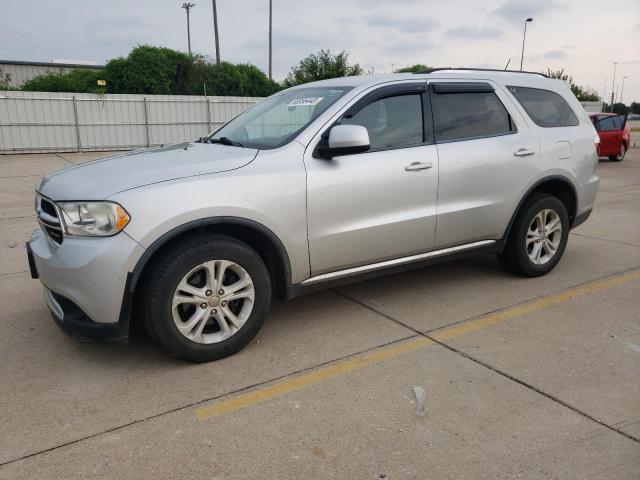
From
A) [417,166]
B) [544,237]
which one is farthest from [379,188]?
[544,237]

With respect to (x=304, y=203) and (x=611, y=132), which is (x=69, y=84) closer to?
(x=611, y=132)

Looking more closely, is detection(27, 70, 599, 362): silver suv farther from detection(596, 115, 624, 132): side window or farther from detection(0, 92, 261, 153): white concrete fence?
detection(0, 92, 261, 153): white concrete fence

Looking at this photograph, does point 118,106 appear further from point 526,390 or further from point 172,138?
point 526,390

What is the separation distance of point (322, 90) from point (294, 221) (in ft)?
4.10

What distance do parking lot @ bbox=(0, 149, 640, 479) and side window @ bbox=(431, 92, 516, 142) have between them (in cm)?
137

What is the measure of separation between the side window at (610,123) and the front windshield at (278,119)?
48.7 ft

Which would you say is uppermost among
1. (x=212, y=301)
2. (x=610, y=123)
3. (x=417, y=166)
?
(x=610, y=123)

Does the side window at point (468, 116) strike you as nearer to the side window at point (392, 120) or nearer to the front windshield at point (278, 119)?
the side window at point (392, 120)

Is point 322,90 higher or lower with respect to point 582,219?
higher

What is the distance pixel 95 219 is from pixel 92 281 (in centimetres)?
35

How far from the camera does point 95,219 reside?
3105 millimetres

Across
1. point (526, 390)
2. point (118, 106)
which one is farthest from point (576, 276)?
point (118, 106)

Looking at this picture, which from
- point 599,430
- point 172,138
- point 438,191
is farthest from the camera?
point 172,138

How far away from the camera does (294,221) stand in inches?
142
